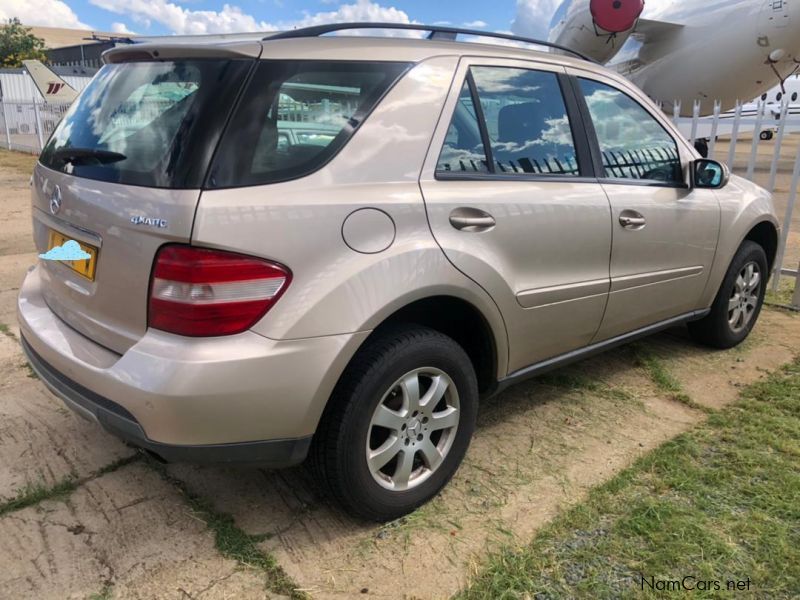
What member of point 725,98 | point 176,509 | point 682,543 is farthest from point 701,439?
point 725,98

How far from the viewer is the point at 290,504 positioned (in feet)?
8.77

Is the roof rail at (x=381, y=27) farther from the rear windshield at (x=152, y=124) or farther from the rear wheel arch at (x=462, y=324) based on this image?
the rear wheel arch at (x=462, y=324)

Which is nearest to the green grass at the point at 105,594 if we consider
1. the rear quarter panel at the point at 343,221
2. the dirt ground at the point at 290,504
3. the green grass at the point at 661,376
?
the dirt ground at the point at 290,504

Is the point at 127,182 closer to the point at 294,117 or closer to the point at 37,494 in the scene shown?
the point at 294,117

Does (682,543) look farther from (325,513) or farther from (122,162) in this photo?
(122,162)

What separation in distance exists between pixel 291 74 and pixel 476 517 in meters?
1.82

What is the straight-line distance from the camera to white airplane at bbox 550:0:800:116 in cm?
1569

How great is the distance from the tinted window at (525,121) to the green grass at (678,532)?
57.4 inches

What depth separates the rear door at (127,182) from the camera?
2.03 m

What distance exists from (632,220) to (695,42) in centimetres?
1677

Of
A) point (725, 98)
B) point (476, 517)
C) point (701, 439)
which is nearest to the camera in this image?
point (476, 517)

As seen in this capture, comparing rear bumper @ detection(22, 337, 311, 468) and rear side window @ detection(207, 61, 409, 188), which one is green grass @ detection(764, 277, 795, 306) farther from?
rear bumper @ detection(22, 337, 311, 468)

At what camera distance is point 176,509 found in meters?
2.61

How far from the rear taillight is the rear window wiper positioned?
52 cm
